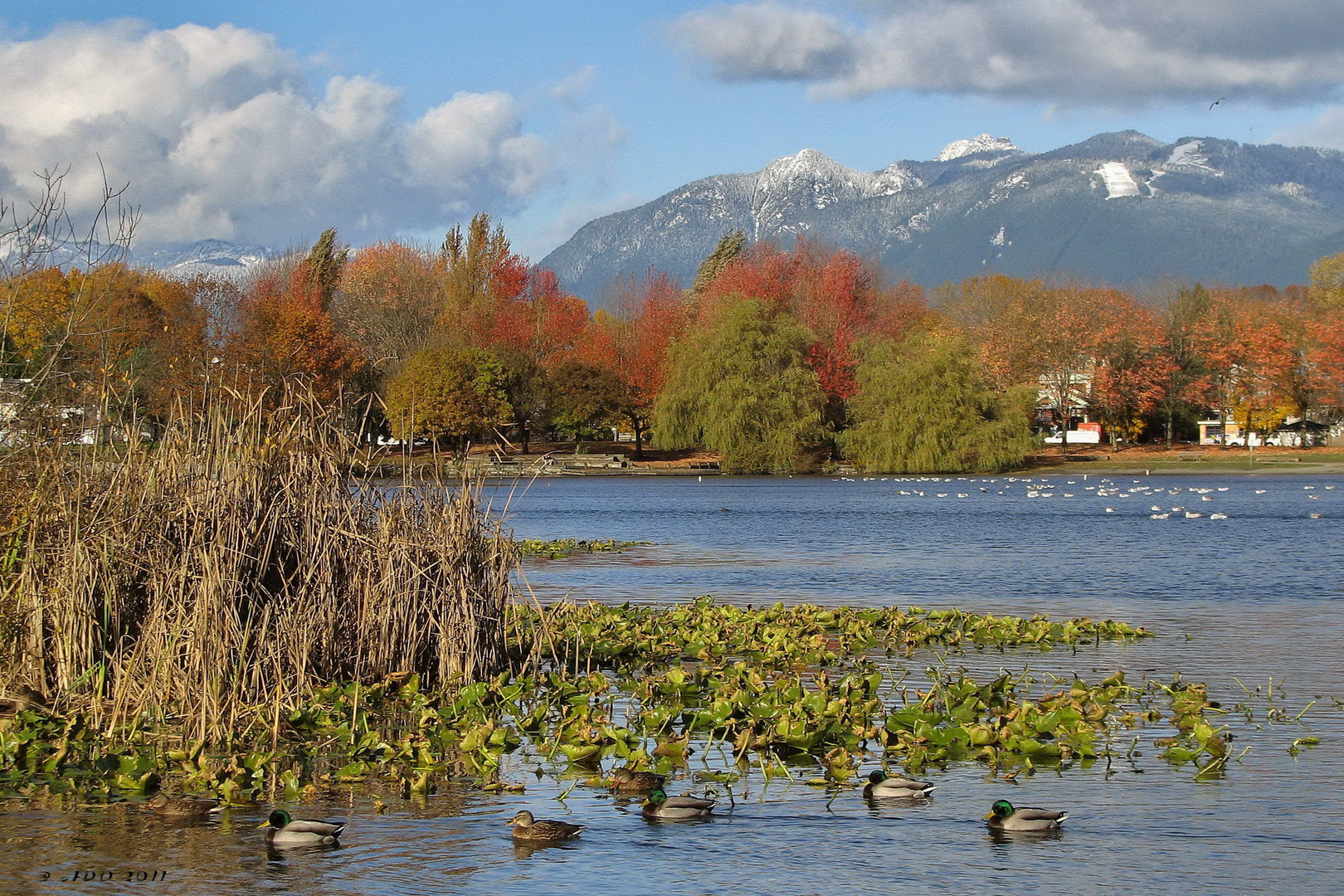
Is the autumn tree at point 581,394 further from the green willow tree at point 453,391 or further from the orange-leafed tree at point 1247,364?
the orange-leafed tree at point 1247,364

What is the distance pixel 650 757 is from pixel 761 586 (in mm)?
13554

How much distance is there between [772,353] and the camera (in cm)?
7400

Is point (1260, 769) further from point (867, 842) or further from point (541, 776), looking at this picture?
point (541, 776)

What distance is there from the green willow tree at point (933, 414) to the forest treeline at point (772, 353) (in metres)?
0.12

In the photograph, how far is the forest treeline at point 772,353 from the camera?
241ft

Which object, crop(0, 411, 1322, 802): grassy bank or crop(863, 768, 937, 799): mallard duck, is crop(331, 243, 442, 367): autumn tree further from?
crop(863, 768, 937, 799): mallard duck

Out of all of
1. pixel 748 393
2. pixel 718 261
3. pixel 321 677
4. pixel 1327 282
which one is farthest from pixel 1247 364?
pixel 321 677

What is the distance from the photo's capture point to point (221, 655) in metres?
11.0

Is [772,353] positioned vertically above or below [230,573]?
above

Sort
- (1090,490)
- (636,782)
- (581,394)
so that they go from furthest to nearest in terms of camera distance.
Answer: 1. (581,394)
2. (1090,490)
3. (636,782)

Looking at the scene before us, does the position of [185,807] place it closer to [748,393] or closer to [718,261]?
[748,393]

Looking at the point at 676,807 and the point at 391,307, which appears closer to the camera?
the point at 676,807

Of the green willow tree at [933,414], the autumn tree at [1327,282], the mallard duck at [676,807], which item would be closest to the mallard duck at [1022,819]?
the mallard duck at [676,807]

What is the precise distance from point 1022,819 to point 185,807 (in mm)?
5889
